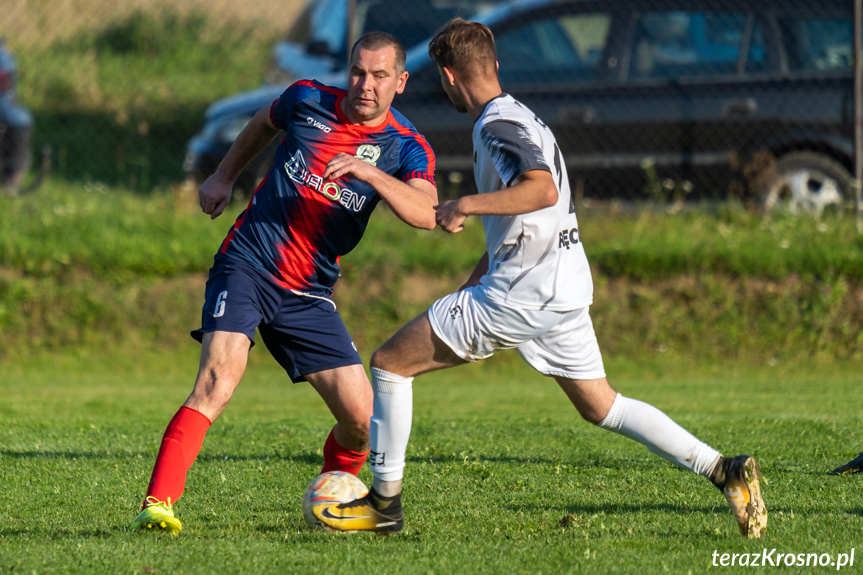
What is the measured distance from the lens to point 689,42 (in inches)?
391

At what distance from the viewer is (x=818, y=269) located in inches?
364

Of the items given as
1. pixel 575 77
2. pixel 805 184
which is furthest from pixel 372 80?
pixel 805 184

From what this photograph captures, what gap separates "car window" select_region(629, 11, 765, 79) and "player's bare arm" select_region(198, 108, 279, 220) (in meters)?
6.07

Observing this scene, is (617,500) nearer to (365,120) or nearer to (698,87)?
(365,120)

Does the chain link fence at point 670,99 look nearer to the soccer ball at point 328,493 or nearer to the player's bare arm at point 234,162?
the player's bare arm at point 234,162

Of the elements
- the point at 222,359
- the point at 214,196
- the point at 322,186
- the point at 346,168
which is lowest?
the point at 222,359

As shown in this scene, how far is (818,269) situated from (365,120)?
20.0 feet

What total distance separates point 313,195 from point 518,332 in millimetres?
1179

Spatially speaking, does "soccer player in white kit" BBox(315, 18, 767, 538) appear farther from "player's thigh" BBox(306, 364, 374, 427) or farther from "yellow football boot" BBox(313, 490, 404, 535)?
"player's thigh" BBox(306, 364, 374, 427)

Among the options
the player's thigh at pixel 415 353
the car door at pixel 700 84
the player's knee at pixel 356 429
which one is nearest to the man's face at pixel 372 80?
the player's thigh at pixel 415 353

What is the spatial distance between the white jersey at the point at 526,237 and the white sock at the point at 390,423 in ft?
1.59

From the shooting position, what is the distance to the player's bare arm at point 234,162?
15.2 ft

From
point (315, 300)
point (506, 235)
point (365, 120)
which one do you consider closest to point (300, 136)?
point (365, 120)

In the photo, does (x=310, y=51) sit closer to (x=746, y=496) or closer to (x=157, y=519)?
(x=157, y=519)
